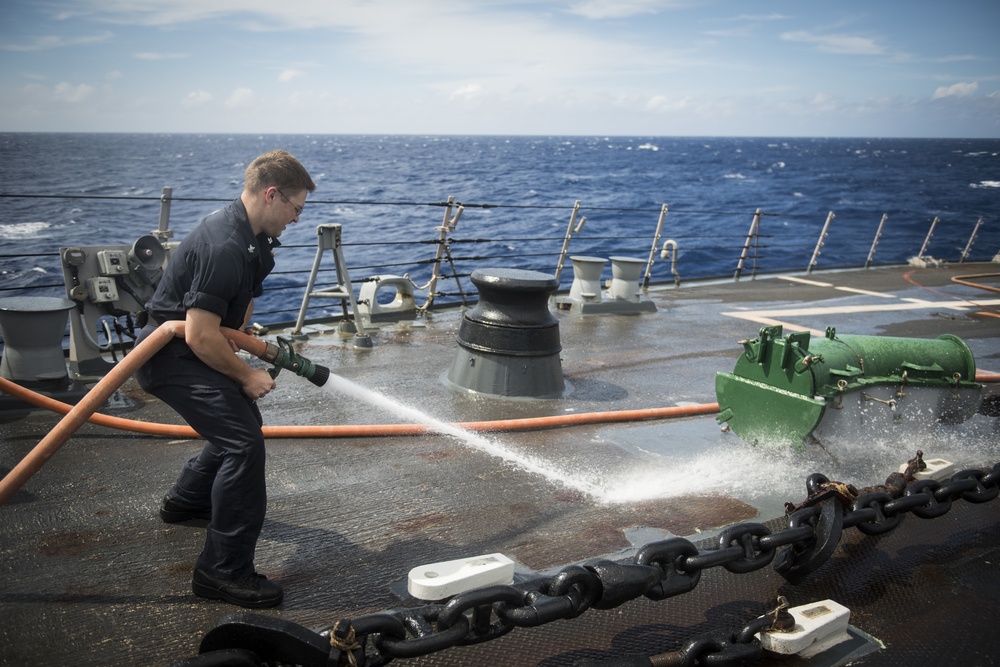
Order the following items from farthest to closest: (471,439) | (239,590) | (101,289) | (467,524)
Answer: (101,289), (471,439), (467,524), (239,590)

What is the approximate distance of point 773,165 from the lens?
352 ft

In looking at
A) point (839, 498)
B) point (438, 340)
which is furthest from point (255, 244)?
point (438, 340)

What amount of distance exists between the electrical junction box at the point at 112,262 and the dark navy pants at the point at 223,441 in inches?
139

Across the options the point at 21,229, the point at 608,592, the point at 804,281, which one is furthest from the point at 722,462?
the point at 21,229

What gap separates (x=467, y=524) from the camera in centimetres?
409

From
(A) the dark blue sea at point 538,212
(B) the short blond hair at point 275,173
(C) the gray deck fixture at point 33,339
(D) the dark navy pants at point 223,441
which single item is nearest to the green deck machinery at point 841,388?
(B) the short blond hair at point 275,173

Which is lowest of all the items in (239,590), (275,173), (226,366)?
(239,590)

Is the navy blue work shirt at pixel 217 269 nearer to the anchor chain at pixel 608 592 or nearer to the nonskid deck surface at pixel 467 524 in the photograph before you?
the nonskid deck surface at pixel 467 524

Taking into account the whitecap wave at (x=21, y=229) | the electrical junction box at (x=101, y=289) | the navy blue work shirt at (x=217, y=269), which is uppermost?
the navy blue work shirt at (x=217, y=269)

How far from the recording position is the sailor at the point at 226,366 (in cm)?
306

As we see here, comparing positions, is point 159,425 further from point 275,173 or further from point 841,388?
point 841,388

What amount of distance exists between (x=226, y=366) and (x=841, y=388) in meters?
3.66

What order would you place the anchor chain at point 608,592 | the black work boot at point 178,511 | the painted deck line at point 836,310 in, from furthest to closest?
the painted deck line at point 836,310 → the black work boot at point 178,511 → the anchor chain at point 608,592

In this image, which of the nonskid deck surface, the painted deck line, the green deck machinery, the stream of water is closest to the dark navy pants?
the nonskid deck surface
